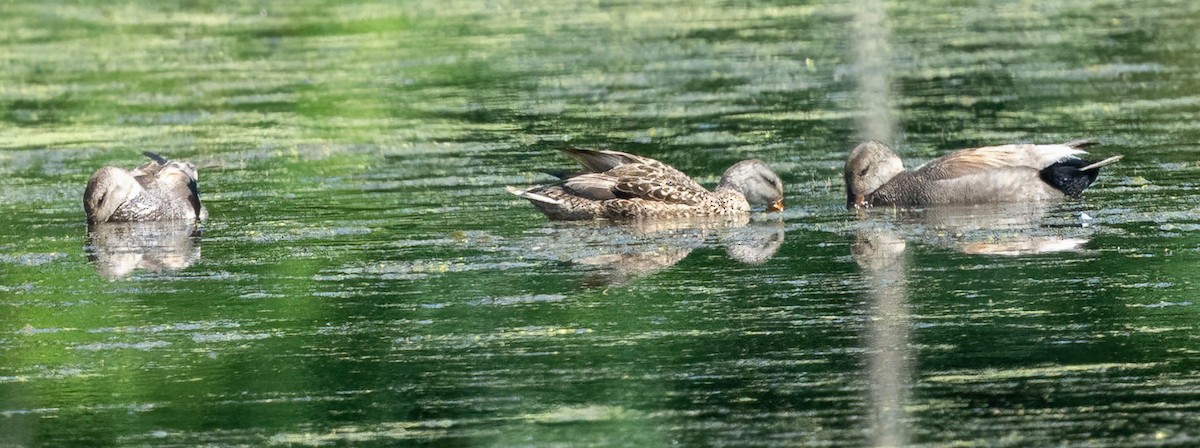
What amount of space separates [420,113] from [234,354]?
33.6 feet

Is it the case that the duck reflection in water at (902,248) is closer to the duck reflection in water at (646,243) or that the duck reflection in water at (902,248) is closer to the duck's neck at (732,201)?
the duck reflection in water at (646,243)

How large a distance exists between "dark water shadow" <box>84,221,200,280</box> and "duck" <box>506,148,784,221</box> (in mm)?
2091

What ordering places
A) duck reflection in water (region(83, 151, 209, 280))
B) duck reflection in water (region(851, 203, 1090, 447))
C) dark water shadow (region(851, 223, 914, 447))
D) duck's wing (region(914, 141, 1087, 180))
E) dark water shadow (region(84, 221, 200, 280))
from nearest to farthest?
dark water shadow (region(851, 223, 914, 447)) < duck reflection in water (region(851, 203, 1090, 447)) < dark water shadow (region(84, 221, 200, 280)) < duck reflection in water (region(83, 151, 209, 280)) < duck's wing (region(914, 141, 1087, 180))

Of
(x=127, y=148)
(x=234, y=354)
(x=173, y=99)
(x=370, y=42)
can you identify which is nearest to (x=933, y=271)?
(x=234, y=354)

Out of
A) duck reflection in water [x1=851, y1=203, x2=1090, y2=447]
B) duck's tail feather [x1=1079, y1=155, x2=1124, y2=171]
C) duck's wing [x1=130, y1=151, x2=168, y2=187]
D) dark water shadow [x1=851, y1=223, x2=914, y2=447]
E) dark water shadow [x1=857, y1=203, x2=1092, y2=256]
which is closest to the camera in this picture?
dark water shadow [x1=851, y1=223, x2=914, y2=447]

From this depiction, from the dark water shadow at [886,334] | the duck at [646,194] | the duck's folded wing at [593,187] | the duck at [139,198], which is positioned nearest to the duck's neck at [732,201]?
the duck at [646,194]

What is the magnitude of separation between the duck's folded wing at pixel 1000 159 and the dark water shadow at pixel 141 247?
4.69 m

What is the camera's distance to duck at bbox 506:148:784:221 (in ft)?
45.9

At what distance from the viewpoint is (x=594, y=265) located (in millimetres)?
A: 12055

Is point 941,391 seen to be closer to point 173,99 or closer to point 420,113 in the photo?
point 420,113

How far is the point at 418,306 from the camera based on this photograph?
10914 mm

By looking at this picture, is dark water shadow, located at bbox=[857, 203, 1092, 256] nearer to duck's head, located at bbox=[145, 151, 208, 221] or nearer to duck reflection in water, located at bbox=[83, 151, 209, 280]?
duck reflection in water, located at bbox=[83, 151, 209, 280]

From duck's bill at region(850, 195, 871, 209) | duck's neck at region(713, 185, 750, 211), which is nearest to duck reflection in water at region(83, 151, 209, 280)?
duck's neck at region(713, 185, 750, 211)

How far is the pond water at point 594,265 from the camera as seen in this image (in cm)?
859
